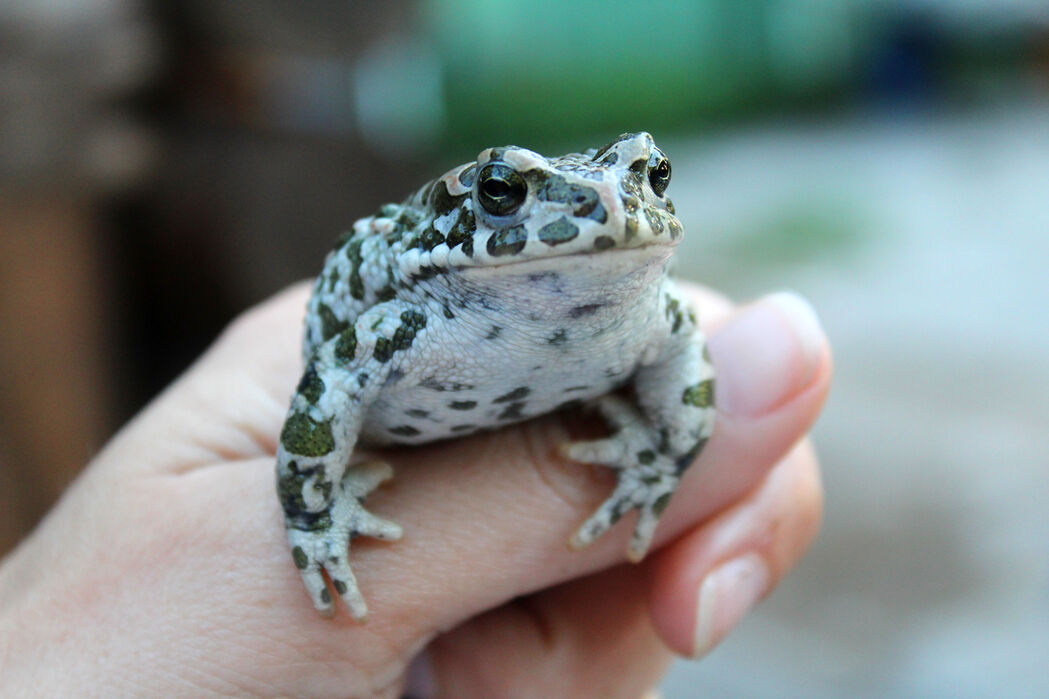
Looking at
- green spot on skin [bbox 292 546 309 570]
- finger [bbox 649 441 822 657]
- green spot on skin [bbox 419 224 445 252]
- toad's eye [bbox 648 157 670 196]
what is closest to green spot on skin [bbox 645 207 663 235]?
toad's eye [bbox 648 157 670 196]

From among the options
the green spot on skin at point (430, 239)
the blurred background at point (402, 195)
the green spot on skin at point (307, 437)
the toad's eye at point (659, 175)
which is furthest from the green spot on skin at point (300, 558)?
the blurred background at point (402, 195)

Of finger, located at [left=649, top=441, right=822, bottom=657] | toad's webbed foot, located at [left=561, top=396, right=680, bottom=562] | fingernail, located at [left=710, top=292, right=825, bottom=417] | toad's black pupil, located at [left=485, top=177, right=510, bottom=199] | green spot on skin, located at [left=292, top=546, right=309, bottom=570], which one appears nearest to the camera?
toad's black pupil, located at [left=485, top=177, right=510, bottom=199]

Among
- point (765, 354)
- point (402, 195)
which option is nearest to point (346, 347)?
point (765, 354)

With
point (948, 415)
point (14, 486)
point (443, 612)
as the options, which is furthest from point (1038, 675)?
point (14, 486)

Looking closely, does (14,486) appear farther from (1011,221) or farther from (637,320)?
(1011,221)

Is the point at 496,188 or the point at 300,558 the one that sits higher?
the point at 496,188

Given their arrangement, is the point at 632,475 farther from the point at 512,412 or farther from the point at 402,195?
the point at 402,195

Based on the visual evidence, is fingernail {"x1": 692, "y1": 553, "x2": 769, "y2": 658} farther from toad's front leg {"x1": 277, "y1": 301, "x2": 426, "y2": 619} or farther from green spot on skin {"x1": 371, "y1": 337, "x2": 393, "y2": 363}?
green spot on skin {"x1": 371, "y1": 337, "x2": 393, "y2": 363}
